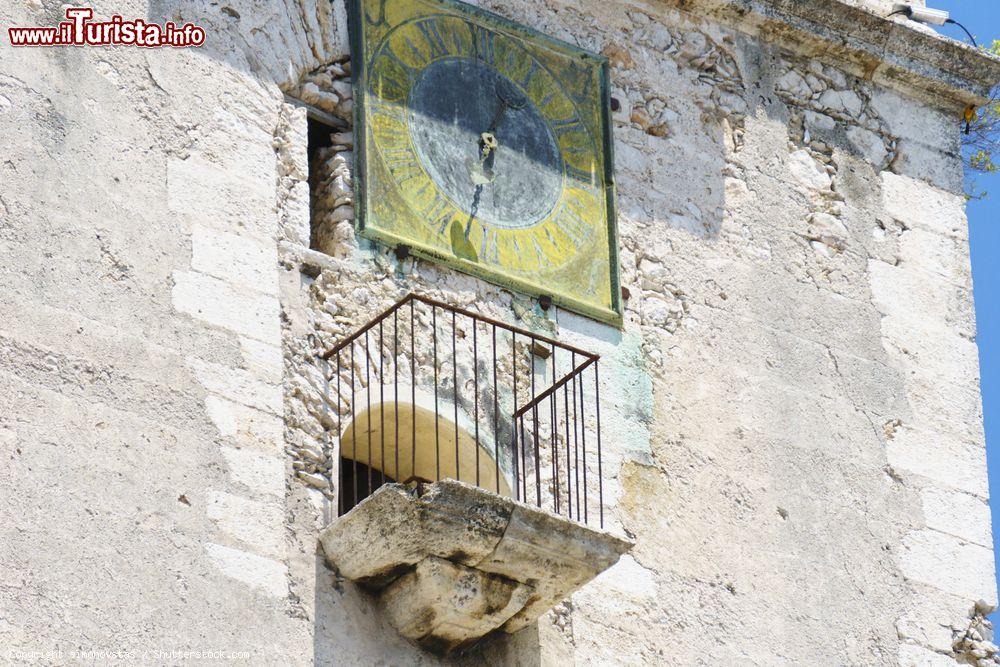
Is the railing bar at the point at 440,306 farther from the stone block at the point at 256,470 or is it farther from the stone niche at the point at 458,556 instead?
the stone niche at the point at 458,556

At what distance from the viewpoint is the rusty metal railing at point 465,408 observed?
8.29 metres

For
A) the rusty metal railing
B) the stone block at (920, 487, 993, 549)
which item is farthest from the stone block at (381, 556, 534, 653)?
the stone block at (920, 487, 993, 549)

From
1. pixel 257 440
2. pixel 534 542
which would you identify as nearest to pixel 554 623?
pixel 534 542

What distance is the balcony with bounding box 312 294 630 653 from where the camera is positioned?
7723 millimetres

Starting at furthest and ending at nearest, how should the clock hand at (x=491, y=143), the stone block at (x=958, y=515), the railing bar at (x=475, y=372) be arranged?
the stone block at (x=958, y=515), the clock hand at (x=491, y=143), the railing bar at (x=475, y=372)

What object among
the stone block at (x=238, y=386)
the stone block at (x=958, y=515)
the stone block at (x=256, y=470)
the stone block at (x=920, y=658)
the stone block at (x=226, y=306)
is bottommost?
the stone block at (x=920, y=658)

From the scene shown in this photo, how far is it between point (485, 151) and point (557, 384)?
1213 mm

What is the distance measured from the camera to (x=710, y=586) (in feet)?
28.8

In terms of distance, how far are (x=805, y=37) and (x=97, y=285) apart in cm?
390

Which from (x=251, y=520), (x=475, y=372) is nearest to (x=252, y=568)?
(x=251, y=520)

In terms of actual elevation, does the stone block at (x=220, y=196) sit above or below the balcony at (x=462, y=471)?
above

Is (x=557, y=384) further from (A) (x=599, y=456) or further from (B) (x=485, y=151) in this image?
(B) (x=485, y=151)

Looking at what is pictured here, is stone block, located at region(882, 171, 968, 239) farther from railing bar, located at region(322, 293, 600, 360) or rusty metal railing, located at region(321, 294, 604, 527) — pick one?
railing bar, located at region(322, 293, 600, 360)

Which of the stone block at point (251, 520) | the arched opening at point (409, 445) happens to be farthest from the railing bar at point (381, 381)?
the stone block at point (251, 520)
